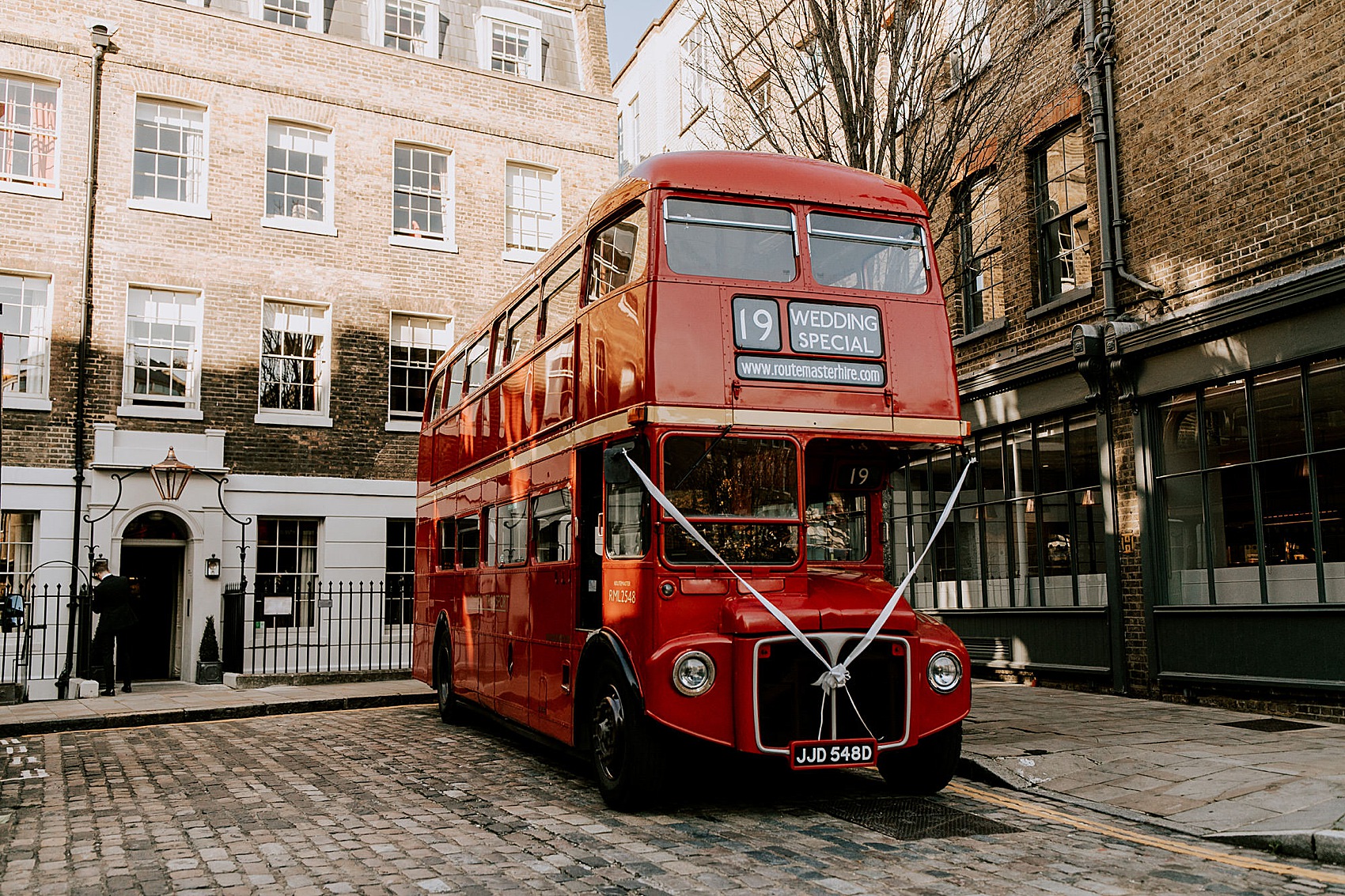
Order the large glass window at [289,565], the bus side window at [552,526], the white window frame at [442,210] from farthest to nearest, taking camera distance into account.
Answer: the white window frame at [442,210]
the large glass window at [289,565]
the bus side window at [552,526]

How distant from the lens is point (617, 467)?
741cm

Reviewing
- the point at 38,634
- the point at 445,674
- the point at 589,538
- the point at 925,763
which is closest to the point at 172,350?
the point at 38,634

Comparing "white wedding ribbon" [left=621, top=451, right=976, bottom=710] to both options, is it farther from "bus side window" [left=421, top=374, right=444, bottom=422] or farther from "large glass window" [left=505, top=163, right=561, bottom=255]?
"large glass window" [left=505, top=163, right=561, bottom=255]

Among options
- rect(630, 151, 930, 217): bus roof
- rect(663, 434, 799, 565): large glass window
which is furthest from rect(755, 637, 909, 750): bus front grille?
rect(630, 151, 930, 217): bus roof

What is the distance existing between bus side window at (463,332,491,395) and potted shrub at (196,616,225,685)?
23.5 ft

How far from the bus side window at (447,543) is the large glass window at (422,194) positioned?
330 inches

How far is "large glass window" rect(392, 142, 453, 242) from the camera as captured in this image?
20.2 meters

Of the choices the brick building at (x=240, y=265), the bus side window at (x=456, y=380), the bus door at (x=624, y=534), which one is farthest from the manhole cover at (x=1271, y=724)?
the brick building at (x=240, y=265)

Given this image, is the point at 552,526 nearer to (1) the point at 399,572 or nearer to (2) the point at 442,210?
(1) the point at 399,572

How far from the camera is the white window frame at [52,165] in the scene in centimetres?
1741

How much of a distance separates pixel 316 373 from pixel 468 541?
850cm

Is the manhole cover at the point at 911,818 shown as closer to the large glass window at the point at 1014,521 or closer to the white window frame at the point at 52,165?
the large glass window at the point at 1014,521

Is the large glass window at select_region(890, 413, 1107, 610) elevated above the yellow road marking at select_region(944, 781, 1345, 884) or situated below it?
above

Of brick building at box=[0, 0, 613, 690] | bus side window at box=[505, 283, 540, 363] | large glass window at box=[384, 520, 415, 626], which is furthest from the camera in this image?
large glass window at box=[384, 520, 415, 626]
